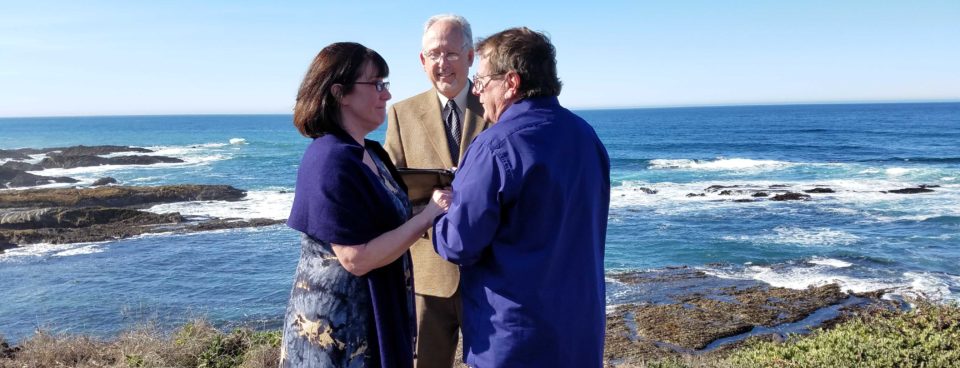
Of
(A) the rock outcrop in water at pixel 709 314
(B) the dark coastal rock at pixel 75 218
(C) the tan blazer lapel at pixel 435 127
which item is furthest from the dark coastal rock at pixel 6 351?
(B) the dark coastal rock at pixel 75 218

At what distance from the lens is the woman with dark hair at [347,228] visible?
2.34 meters

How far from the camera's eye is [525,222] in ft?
7.34

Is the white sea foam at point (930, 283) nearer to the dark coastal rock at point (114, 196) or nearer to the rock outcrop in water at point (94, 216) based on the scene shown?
the rock outcrop in water at point (94, 216)

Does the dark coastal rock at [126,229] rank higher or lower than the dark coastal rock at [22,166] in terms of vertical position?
lower

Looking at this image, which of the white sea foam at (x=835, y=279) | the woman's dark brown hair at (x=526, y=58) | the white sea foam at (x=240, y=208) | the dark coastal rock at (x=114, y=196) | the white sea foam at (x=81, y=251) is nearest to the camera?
the woman's dark brown hair at (x=526, y=58)

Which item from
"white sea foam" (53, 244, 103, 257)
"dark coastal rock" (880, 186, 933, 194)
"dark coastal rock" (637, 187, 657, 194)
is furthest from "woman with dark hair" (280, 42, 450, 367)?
"dark coastal rock" (880, 186, 933, 194)

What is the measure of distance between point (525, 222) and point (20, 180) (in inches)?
1389

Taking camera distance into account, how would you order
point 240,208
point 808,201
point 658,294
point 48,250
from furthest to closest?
point 240,208
point 808,201
point 48,250
point 658,294

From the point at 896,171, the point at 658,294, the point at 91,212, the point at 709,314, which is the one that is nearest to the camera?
the point at 709,314

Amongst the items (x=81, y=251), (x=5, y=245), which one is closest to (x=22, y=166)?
(x=5, y=245)

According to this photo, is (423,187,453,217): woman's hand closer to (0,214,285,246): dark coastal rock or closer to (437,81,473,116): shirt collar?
(437,81,473,116): shirt collar

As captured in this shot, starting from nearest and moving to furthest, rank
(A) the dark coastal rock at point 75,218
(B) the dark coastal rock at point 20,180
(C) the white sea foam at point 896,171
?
(A) the dark coastal rock at point 75,218 → (B) the dark coastal rock at point 20,180 → (C) the white sea foam at point 896,171

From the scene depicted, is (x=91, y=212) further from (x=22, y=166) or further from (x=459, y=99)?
(x=459, y=99)

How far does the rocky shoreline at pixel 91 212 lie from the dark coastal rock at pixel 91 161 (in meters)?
8.63
